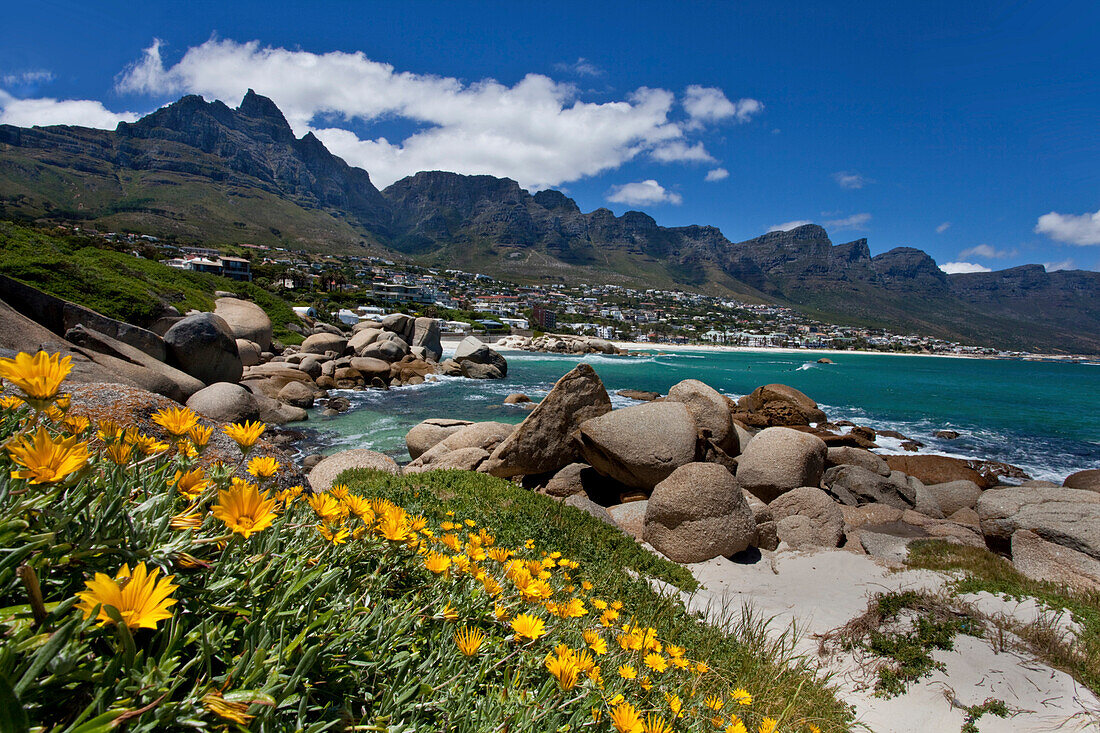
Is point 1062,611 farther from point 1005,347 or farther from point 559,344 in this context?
point 1005,347

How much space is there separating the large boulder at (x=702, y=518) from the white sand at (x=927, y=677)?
61 cm

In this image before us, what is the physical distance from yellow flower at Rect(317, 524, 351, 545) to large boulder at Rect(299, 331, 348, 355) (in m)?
36.0

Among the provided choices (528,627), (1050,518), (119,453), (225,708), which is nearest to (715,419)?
(1050,518)

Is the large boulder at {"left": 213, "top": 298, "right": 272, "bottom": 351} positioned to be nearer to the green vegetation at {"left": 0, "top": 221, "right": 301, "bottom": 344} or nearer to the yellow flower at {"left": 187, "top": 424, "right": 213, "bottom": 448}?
the green vegetation at {"left": 0, "top": 221, "right": 301, "bottom": 344}

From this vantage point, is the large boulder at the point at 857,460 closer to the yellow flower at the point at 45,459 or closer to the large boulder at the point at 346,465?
the large boulder at the point at 346,465

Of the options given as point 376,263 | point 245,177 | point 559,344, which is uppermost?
point 245,177

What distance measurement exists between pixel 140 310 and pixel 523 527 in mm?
23897

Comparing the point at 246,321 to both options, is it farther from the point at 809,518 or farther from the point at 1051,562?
the point at 1051,562

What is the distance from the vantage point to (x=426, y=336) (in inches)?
1738

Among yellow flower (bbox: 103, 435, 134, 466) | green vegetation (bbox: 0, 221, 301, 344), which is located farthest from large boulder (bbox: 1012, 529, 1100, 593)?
green vegetation (bbox: 0, 221, 301, 344)

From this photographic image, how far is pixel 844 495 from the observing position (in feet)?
42.7

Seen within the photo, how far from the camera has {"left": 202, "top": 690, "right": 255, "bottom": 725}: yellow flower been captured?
37.0 inches

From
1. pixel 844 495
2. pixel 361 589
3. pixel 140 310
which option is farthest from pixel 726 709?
pixel 140 310

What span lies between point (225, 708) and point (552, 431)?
1082cm
